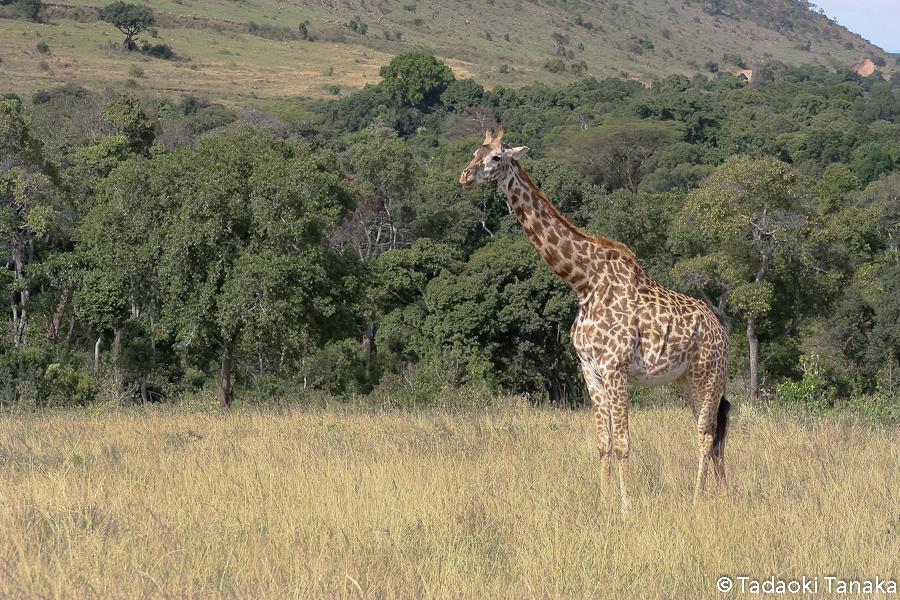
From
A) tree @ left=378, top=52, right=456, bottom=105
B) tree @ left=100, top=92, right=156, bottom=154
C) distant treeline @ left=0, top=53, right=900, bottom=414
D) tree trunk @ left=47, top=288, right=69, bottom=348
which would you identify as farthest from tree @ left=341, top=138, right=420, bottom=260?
tree @ left=378, top=52, right=456, bottom=105

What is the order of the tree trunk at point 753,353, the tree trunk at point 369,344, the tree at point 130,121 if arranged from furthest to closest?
1. the tree at point 130,121
2. the tree trunk at point 369,344
3. the tree trunk at point 753,353

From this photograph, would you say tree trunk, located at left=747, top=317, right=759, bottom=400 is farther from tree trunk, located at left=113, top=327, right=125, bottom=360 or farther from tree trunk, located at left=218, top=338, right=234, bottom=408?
tree trunk, located at left=113, top=327, right=125, bottom=360

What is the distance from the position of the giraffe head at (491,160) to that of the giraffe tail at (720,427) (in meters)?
3.05

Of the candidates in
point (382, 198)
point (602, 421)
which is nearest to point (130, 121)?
point (382, 198)

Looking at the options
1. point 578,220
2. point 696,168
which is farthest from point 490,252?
point 696,168

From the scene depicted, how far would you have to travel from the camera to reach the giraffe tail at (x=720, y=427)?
779cm

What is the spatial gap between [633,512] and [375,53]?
558 ft

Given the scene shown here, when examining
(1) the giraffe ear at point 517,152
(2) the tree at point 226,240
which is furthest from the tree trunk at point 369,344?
(1) the giraffe ear at point 517,152

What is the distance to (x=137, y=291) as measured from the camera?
20.9 metres

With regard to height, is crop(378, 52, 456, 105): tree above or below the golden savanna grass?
above

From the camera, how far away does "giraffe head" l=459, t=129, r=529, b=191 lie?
7078 mm

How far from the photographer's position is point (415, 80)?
5074 inches

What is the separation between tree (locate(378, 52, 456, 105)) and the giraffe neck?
12142 cm

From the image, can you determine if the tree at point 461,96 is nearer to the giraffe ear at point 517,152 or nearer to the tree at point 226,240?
the tree at point 226,240
